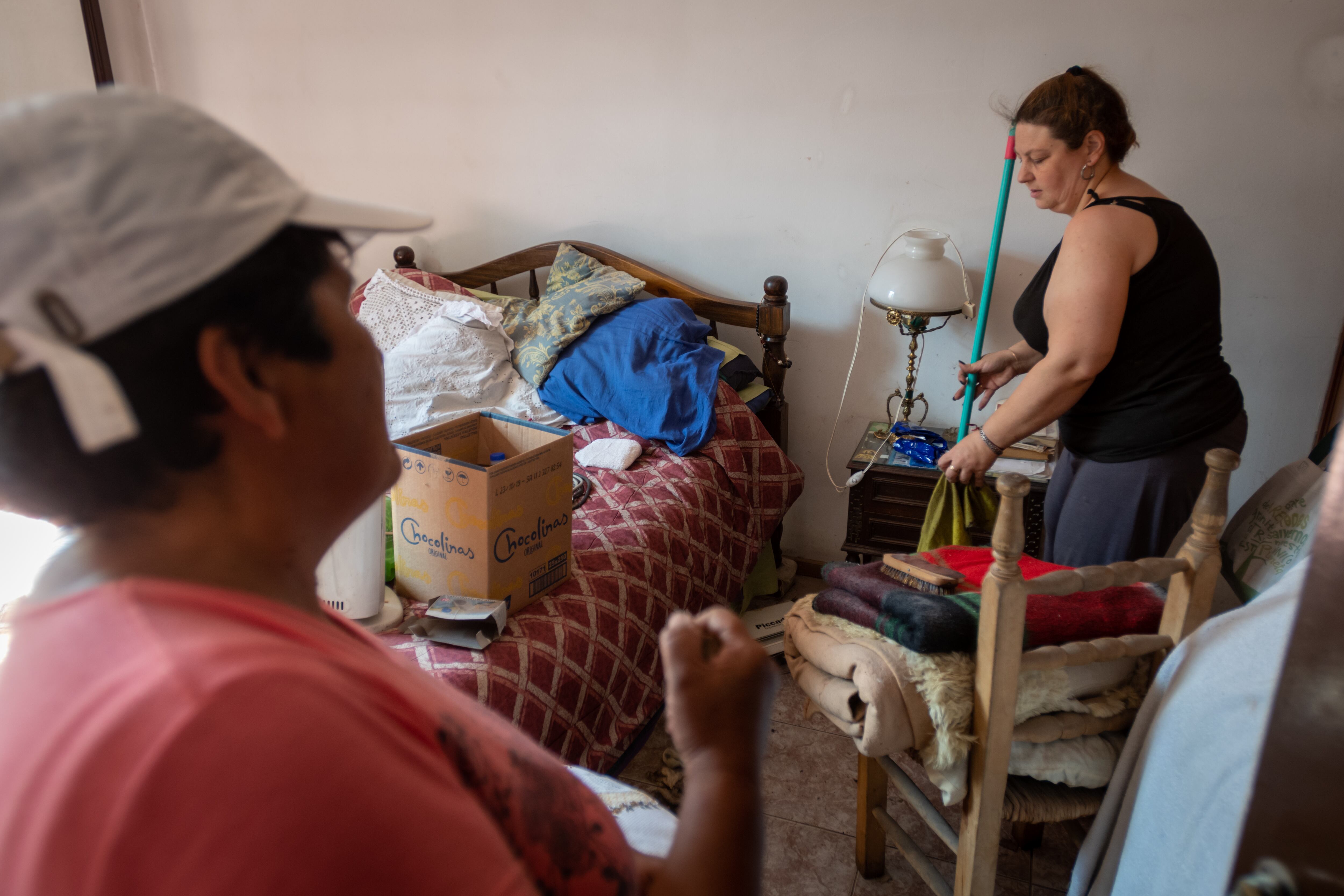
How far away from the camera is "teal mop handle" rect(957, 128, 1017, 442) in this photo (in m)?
1.97

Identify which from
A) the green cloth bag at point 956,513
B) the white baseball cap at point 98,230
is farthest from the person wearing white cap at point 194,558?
the green cloth bag at point 956,513

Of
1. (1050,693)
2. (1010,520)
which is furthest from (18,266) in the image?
(1050,693)

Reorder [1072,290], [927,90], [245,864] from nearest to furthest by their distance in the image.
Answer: [245,864] → [1072,290] → [927,90]

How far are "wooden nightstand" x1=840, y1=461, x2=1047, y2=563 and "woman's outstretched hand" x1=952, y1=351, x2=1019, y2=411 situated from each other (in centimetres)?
27

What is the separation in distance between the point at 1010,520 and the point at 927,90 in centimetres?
177

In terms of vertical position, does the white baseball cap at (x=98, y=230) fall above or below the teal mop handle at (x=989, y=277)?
above

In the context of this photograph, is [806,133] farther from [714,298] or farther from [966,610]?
[966,610]

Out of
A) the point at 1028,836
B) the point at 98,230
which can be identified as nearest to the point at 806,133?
the point at 1028,836

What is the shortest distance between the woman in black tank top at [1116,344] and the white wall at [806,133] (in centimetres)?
72

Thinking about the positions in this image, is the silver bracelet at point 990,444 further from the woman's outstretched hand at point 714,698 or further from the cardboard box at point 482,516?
the woman's outstretched hand at point 714,698

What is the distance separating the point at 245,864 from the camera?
0.37 metres

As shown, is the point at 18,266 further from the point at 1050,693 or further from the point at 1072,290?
the point at 1072,290

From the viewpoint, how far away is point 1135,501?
1676 millimetres

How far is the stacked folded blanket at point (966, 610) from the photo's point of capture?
126 centimetres
